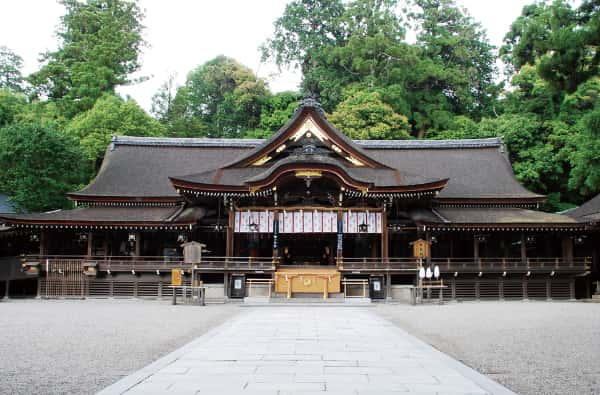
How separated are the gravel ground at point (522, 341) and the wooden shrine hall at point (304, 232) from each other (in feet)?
18.8

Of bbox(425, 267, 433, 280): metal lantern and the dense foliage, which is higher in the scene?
the dense foliage

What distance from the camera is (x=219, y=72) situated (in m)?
54.7

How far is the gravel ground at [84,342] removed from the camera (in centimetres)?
770

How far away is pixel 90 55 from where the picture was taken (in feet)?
165

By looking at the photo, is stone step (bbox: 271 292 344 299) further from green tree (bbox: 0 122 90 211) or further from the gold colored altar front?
green tree (bbox: 0 122 90 211)

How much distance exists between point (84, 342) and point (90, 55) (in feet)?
146

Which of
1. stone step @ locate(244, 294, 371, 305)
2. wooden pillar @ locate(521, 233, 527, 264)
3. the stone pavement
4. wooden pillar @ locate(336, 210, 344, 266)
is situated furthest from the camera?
wooden pillar @ locate(521, 233, 527, 264)

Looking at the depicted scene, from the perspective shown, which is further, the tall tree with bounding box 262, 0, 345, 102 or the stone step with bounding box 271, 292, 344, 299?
the tall tree with bounding box 262, 0, 345, 102

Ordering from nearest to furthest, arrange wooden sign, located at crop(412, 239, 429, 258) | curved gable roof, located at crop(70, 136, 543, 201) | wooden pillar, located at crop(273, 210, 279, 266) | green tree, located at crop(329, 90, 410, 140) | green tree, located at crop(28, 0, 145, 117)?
wooden sign, located at crop(412, 239, 429, 258) → wooden pillar, located at crop(273, 210, 279, 266) → curved gable roof, located at crop(70, 136, 543, 201) → green tree, located at crop(329, 90, 410, 140) → green tree, located at crop(28, 0, 145, 117)

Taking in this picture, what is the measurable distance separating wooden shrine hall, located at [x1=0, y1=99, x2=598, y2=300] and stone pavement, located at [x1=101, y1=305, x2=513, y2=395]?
11347 millimetres

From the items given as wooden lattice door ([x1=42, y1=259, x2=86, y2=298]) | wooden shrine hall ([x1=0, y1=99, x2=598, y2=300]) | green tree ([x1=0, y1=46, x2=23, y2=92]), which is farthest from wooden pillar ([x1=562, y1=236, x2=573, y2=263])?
green tree ([x1=0, y1=46, x2=23, y2=92])

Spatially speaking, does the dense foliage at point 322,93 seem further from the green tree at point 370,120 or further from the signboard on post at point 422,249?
the signboard on post at point 422,249

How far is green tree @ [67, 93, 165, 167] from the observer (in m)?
39.9

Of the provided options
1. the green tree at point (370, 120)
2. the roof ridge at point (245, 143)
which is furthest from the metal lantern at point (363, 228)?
the green tree at point (370, 120)
